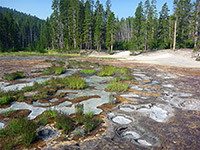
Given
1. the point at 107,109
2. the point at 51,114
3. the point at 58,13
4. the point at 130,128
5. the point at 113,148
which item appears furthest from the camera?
the point at 58,13

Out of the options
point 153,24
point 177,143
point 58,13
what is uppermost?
point 58,13

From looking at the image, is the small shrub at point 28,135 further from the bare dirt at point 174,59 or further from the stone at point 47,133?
the bare dirt at point 174,59

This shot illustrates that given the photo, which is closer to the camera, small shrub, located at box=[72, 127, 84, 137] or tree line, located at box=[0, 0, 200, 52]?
small shrub, located at box=[72, 127, 84, 137]

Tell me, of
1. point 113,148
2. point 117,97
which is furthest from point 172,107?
point 113,148

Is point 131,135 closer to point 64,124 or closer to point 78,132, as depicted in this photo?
Result: point 78,132

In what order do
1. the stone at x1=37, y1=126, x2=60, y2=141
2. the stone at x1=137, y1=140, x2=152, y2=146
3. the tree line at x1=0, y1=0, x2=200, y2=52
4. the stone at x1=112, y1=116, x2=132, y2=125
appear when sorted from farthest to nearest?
1. the tree line at x1=0, y1=0, x2=200, y2=52
2. the stone at x1=112, y1=116, x2=132, y2=125
3. the stone at x1=37, y1=126, x2=60, y2=141
4. the stone at x1=137, y1=140, x2=152, y2=146

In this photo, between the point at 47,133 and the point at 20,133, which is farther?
the point at 47,133

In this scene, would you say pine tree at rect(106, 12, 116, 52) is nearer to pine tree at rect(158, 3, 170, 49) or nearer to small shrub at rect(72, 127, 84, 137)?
pine tree at rect(158, 3, 170, 49)

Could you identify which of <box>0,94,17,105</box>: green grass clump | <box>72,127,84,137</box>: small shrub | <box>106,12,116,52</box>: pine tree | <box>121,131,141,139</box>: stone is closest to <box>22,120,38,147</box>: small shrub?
<box>72,127,84,137</box>: small shrub

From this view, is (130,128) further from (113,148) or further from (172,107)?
(172,107)

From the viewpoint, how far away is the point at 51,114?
12.6ft

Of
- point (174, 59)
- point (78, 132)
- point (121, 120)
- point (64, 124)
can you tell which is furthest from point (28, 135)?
point (174, 59)

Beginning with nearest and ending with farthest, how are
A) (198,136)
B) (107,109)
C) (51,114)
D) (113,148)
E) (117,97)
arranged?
1. (113,148)
2. (198,136)
3. (51,114)
4. (107,109)
5. (117,97)

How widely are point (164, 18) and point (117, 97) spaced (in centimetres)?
3752
